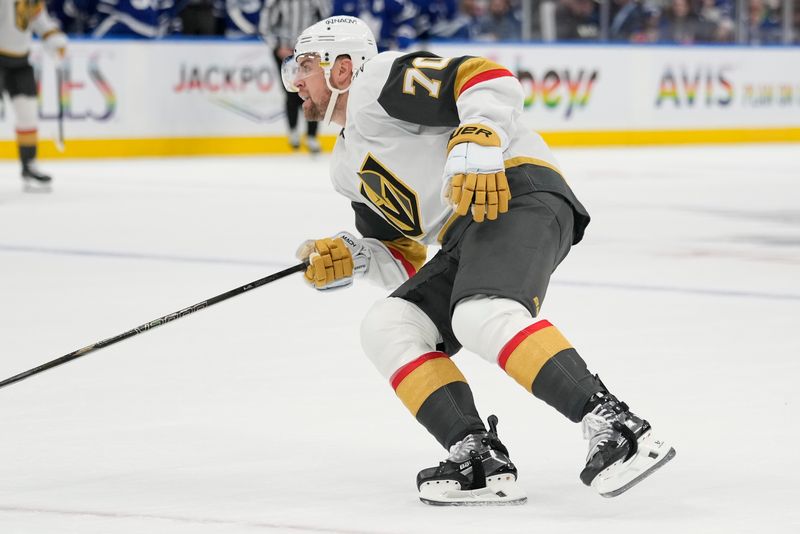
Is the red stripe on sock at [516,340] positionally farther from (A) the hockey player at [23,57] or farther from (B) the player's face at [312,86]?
(A) the hockey player at [23,57]

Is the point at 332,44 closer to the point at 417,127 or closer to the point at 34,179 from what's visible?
the point at 417,127

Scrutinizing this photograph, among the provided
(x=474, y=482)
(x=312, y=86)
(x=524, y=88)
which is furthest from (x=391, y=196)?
(x=524, y=88)

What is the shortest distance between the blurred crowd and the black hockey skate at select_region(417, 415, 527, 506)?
9446 mm

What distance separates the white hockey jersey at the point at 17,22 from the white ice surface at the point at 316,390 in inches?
82.8

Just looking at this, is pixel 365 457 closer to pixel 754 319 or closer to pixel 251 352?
pixel 251 352

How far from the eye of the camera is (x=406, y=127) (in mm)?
2805

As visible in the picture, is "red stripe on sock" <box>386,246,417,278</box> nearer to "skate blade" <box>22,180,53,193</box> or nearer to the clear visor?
the clear visor

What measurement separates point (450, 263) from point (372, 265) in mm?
258

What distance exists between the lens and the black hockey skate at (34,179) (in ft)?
29.6

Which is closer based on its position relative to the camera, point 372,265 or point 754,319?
point 372,265

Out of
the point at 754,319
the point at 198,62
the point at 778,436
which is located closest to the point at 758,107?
the point at 198,62

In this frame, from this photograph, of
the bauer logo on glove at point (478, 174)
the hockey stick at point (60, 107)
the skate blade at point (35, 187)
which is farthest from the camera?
the hockey stick at point (60, 107)

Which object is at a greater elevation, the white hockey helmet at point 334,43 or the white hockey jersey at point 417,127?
the white hockey helmet at point 334,43

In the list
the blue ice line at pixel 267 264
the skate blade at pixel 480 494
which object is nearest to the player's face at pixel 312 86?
the skate blade at pixel 480 494
